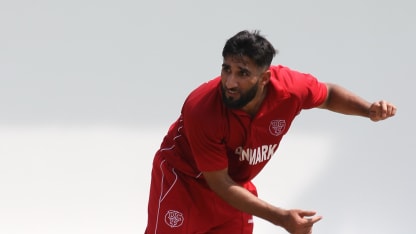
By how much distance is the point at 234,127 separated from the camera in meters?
3.19

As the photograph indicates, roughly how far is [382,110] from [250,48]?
1.65 feet

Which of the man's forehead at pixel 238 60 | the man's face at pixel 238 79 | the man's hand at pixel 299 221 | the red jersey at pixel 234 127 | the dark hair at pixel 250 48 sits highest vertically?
the dark hair at pixel 250 48

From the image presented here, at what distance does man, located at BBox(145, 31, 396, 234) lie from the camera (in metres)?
3.07

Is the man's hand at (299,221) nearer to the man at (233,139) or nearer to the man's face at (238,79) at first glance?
the man at (233,139)

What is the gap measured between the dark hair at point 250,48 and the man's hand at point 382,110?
1.42 feet

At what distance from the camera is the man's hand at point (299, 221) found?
118 inches

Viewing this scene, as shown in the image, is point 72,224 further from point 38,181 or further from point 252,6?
point 252,6

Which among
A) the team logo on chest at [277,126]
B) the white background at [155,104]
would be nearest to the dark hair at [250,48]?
the team logo on chest at [277,126]

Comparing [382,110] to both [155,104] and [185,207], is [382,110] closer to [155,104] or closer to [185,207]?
[185,207]

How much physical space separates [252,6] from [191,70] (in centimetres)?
41

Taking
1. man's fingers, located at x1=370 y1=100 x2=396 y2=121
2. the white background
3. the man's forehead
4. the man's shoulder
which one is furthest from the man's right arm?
the white background

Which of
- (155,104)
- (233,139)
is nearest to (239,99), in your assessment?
(233,139)

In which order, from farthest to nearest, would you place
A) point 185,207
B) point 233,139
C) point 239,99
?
1. point 185,207
2. point 233,139
3. point 239,99

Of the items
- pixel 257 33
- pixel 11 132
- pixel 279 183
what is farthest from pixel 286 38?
pixel 257 33
